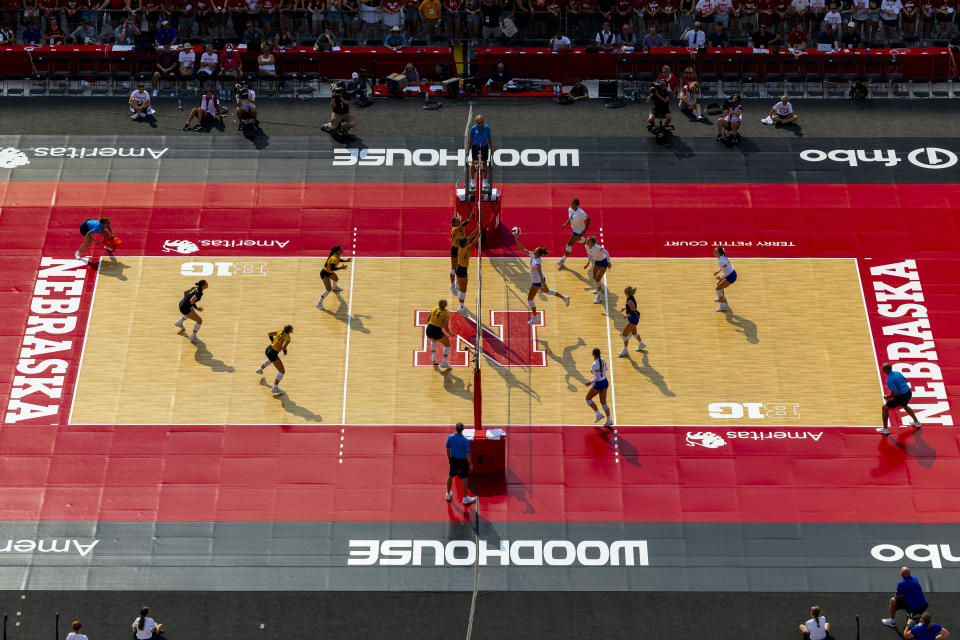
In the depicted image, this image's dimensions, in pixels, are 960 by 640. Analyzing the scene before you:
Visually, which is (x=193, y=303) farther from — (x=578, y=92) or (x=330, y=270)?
(x=578, y=92)

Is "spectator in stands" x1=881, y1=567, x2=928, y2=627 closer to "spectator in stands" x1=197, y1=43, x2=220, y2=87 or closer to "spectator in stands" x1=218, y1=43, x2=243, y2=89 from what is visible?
"spectator in stands" x1=218, y1=43, x2=243, y2=89

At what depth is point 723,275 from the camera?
40.9 meters

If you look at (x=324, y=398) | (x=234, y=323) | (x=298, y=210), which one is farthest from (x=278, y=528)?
(x=298, y=210)

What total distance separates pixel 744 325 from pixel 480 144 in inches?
348

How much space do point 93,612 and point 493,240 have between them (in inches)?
610

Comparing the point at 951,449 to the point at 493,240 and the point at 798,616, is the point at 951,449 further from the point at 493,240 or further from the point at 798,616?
the point at 493,240

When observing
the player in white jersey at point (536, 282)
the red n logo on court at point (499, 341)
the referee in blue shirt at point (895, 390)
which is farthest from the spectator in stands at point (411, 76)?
the referee in blue shirt at point (895, 390)

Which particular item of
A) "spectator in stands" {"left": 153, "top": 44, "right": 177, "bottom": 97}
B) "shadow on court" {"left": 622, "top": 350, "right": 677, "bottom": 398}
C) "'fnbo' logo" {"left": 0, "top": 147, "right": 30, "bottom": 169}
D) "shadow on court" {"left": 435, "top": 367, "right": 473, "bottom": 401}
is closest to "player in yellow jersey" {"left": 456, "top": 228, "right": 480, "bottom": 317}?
"shadow on court" {"left": 435, "top": 367, "right": 473, "bottom": 401}

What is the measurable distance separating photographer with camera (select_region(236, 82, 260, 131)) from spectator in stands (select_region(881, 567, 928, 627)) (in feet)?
77.4

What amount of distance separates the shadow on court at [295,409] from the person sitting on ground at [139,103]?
12.4 meters

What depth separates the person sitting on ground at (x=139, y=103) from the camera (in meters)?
Result: 47.0

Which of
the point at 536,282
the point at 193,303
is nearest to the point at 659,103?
the point at 536,282

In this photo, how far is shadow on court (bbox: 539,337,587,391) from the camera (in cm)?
3934

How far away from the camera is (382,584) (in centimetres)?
3447
